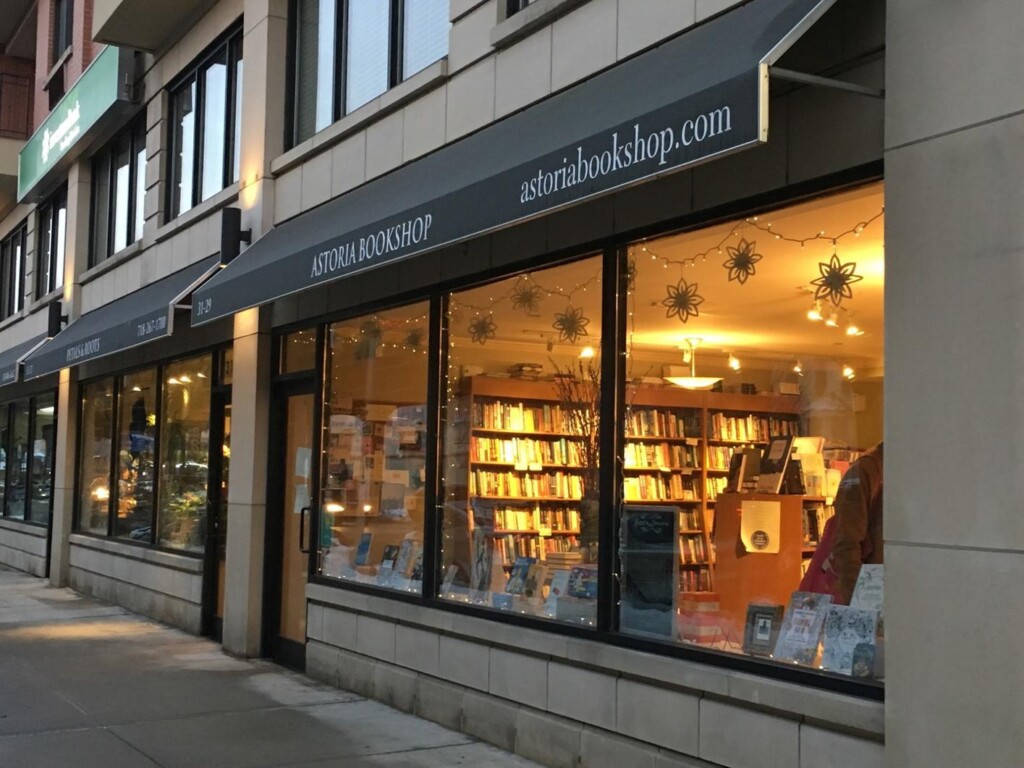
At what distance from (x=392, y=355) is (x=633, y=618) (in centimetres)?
340

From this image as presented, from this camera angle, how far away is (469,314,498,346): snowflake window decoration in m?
8.05

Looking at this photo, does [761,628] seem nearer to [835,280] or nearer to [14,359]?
[835,280]

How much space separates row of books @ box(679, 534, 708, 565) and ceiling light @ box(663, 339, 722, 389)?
86 centimetres

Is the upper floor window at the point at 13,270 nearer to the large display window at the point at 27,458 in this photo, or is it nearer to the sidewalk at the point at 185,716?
the large display window at the point at 27,458

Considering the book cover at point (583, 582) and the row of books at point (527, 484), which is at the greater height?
the row of books at point (527, 484)

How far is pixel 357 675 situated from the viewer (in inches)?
352

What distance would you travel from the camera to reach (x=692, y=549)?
645cm

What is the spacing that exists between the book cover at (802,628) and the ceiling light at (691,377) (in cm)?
144

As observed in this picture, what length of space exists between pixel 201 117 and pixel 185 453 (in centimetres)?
376

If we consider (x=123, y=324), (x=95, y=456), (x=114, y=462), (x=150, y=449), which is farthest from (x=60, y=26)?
(x=123, y=324)

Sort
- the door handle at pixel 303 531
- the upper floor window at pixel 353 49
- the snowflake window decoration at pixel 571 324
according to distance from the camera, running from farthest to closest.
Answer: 1. the door handle at pixel 303 531
2. the upper floor window at pixel 353 49
3. the snowflake window decoration at pixel 571 324

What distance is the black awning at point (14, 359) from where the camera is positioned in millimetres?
17594

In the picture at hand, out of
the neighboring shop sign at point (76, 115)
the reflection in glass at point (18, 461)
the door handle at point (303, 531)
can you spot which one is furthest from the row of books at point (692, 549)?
the reflection in glass at point (18, 461)

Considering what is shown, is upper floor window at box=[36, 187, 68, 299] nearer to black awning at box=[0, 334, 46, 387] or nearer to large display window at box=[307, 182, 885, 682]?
black awning at box=[0, 334, 46, 387]
